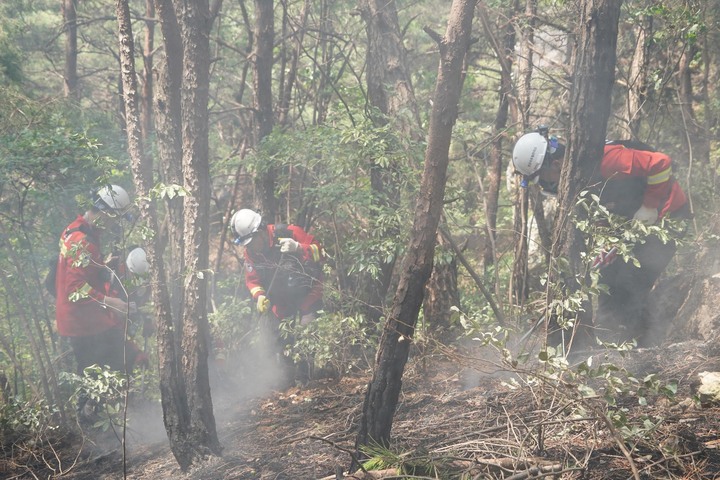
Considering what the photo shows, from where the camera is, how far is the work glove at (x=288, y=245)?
7168 mm

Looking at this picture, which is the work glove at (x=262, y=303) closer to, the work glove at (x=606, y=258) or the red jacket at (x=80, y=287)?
the red jacket at (x=80, y=287)

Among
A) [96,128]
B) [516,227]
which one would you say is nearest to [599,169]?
[516,227]

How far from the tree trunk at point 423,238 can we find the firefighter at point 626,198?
187 cm

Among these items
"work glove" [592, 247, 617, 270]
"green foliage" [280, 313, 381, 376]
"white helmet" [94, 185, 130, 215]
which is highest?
"white helmet" [94, 185, 130, 215]

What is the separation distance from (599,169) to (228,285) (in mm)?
5645

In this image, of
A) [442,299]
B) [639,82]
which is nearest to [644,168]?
[442,299]

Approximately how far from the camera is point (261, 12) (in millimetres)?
8492

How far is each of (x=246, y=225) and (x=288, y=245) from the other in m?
0.60

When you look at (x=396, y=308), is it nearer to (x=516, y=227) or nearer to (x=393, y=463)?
(x=393, y=463)

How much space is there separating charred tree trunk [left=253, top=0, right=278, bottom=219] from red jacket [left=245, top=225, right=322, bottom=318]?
95cm

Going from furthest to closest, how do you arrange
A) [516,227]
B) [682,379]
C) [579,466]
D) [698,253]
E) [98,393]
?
[516,227], [698,253], [98,393], [682,379], [579,466]

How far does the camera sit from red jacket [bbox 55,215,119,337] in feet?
22.3

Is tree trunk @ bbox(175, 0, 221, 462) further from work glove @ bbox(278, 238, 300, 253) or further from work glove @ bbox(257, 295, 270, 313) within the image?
work glove @ bbox(257, 295, 270, 313)

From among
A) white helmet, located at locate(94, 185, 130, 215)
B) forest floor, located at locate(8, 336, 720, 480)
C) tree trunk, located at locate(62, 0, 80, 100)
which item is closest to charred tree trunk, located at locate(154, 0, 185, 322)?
white helmet, located at locate(94, 185, 130, 215)
